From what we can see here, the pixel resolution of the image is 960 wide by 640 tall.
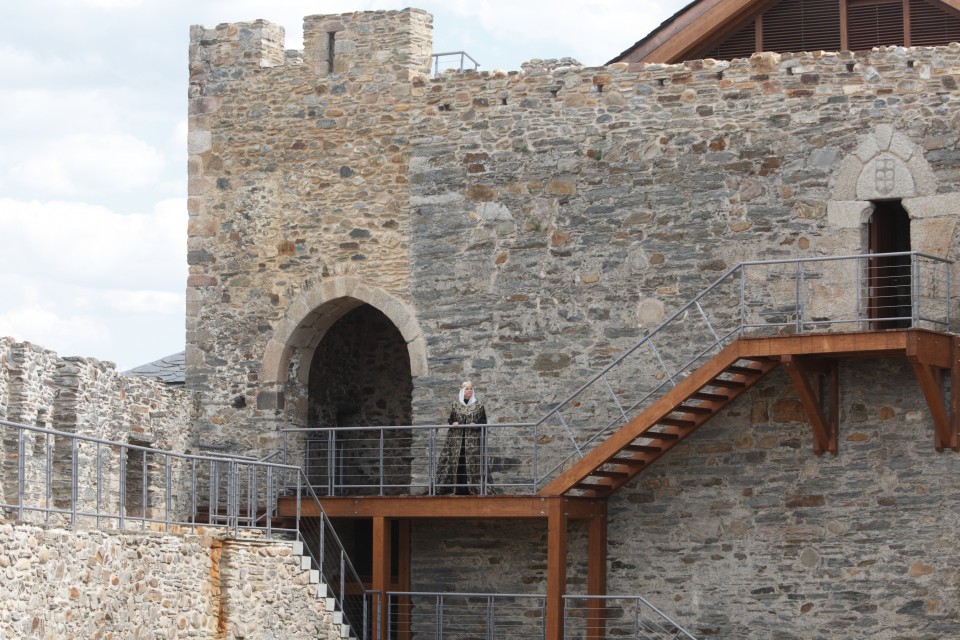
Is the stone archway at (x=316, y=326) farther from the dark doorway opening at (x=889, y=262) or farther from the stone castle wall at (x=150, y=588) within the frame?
the dark doorway opening at (x=889, y=262)


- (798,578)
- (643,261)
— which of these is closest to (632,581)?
(798,578)

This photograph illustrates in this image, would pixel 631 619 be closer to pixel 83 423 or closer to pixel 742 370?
pixel 742 370

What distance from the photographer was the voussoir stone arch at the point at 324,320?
2025 centimetres

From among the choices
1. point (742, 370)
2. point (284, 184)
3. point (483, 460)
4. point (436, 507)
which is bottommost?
point (436, 507)

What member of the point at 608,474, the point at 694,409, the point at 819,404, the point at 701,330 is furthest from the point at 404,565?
the point at 819,404

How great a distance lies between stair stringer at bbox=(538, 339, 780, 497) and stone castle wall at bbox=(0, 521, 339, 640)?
2543 mm

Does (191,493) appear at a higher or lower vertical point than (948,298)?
lower

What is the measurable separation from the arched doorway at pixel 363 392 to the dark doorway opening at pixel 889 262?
5.56 meters

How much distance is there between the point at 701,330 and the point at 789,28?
3.82 meters

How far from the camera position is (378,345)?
2280cm

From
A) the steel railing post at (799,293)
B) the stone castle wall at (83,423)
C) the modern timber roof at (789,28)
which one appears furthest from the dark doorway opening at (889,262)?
the stone castle wall at (83,423)

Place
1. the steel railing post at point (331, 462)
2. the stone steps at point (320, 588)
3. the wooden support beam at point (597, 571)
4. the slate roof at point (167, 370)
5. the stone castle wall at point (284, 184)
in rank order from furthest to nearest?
the slate roof at point (167, 370)
the stone castle wall at point (284, 184)
the steel railing post at point (331, 462)
the wooden support beam at point (597, 571)
the stone steps at point (320, 588)

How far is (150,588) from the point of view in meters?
15.7

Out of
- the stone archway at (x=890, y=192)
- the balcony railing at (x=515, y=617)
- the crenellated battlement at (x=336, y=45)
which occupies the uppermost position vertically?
the crenellated battlement at (x=336, y=45)
